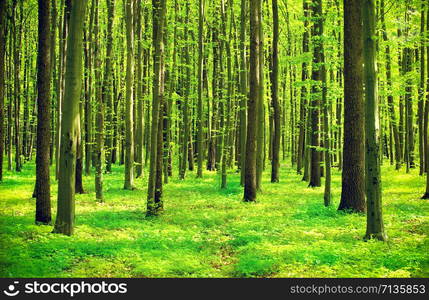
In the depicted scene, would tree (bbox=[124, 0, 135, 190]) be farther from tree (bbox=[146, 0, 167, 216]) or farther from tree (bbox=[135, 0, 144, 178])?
tree (bbox=[146, 0, 167, 216])

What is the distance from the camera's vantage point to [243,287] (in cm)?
700

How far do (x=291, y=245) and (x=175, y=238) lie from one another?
130 inches

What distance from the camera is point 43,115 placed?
11.6 m

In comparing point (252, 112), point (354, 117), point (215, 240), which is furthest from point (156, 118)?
point (354, 117)

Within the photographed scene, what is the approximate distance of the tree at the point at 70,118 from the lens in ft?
34.5

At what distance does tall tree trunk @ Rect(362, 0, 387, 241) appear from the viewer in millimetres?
9883

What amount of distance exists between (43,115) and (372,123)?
911cm

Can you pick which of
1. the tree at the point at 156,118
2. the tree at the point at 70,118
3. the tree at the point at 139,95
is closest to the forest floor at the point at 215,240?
the tree at the point at 70,118

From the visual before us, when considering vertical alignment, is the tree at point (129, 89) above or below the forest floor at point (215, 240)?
above

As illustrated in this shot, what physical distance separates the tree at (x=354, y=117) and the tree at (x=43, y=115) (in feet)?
32.7

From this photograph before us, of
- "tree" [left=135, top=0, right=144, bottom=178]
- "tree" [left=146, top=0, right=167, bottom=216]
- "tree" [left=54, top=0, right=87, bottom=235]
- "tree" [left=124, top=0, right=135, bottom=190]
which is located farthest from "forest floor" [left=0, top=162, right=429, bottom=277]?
"tree" [left=135, top=0, right=144, bottom=178]

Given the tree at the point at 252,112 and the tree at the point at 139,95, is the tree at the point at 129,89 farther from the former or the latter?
the tree at the point at 252,112

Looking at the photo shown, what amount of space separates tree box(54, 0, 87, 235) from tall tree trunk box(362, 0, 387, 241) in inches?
291

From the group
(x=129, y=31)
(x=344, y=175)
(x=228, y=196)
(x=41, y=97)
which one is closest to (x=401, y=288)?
(x=344, y=175)
